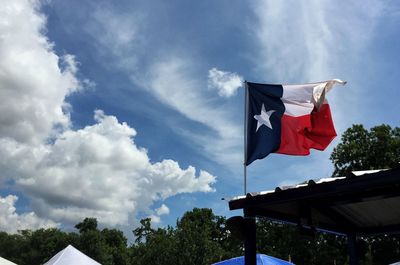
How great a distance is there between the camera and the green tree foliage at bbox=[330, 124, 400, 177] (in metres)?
28.8

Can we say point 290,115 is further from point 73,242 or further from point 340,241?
point 73,242

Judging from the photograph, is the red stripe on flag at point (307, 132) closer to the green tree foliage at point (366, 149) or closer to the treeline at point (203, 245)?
the treeline at point (203, 245)

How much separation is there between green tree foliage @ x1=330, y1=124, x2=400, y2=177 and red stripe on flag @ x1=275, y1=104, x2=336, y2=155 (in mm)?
21893

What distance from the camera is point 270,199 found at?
6.19m

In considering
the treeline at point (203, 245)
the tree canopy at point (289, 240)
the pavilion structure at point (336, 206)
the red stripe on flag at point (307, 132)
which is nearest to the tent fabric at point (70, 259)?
the tree canopy at point (289, 240)

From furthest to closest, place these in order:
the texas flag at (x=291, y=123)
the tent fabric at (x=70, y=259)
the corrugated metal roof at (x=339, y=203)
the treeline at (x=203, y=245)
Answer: the treeline at (x=203, y=245)
the tent fabric at (x=70, y=259)
the texas flag at (x=291, y=123)
the corrugated metal roof at (x=339, y=203)

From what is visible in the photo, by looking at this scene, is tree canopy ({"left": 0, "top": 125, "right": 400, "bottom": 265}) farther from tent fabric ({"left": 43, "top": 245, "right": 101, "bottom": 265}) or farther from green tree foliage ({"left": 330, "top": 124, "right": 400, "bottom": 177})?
tent fabric ({"left": 43, "top": 245, "right": 101, "bottom": 265})

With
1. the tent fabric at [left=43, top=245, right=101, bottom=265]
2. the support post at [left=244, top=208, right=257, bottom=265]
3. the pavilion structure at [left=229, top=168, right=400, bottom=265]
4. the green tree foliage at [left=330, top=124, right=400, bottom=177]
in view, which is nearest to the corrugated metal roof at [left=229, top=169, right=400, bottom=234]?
the pavilion structure at [left=229, top=168, right=400, bottom=265]

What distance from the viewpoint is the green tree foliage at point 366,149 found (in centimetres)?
2875

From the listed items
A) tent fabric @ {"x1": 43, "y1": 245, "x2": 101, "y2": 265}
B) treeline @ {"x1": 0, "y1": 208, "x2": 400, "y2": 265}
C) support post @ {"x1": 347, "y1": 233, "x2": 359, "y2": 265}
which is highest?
treeline @ {"x1": 0, "y1": 208, "x2": 400, "y2": 265}

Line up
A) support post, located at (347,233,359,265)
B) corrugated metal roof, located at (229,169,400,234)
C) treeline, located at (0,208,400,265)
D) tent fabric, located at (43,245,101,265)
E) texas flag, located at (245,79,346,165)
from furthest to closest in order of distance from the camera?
treeline, located at (0,208,400,265) < tent fabric, located at (43,245,101,265) < support post, located at (347,233,359,265) < texas flag, located at (245,79,346,165) < corrugated metal roof, located at (229,169,400,234)

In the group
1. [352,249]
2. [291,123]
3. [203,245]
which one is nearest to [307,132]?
[291,123]

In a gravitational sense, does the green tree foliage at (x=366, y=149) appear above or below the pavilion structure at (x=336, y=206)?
above

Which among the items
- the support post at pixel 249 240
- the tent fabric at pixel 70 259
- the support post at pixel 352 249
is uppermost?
the tent fabric at pixel 70 259
